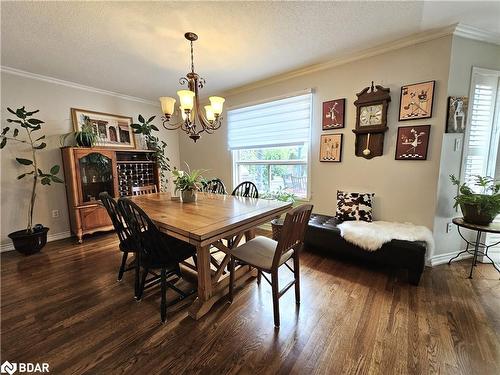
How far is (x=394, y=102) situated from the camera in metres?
2.48

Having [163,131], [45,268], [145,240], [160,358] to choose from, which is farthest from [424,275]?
[163,131]

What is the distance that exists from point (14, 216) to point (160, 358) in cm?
324

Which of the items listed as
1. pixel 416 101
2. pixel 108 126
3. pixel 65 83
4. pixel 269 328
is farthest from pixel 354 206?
pixel 65 83

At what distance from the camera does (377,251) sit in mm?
2188

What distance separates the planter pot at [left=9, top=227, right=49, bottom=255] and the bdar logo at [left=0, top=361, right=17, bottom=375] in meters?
2.01

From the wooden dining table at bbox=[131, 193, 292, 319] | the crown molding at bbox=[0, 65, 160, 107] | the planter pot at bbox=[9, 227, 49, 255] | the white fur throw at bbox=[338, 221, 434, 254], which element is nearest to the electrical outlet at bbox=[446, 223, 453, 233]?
the white fur throw at bbox=[338, 221, 434, 254]

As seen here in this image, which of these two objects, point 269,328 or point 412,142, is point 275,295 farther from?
point 412,142

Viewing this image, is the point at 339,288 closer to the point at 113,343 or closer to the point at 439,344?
the point at 439,344

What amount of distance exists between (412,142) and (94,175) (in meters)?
4.45

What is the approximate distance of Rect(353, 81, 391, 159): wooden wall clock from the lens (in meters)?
2.50

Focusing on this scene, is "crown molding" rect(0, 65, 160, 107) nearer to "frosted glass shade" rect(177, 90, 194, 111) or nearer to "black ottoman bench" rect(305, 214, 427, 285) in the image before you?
"frosted glass shade" rect(177, 90, 194, 111)

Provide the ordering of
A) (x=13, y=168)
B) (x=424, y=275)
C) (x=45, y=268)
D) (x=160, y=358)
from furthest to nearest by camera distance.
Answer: (x=13, y=168) < (x=45, y=268) < (x=424, y=275) < (x=160, y=358)

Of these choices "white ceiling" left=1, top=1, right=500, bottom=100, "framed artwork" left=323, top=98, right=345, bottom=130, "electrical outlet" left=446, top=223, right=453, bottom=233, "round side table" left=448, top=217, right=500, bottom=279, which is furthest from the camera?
"framed artwork" left=323, top=98, right=345, bottom=130

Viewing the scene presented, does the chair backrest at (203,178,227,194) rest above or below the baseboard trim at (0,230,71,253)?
above
